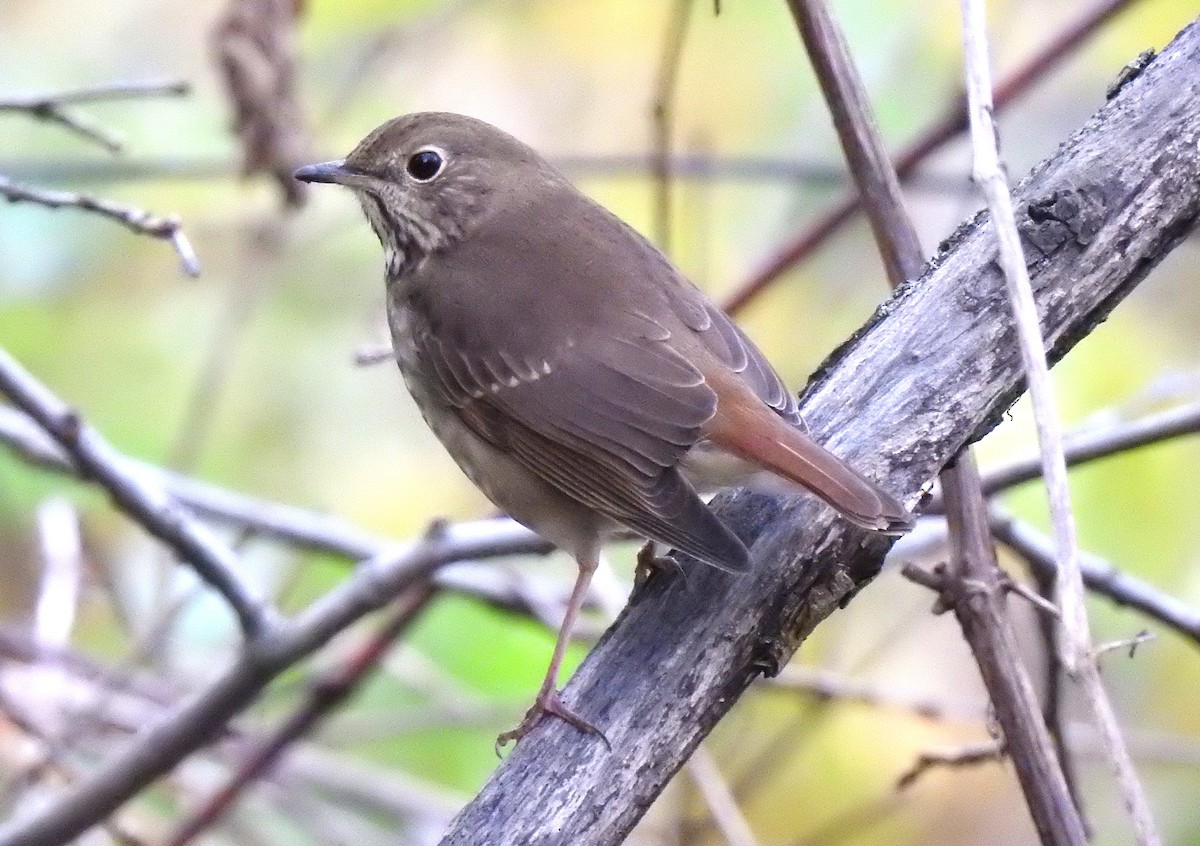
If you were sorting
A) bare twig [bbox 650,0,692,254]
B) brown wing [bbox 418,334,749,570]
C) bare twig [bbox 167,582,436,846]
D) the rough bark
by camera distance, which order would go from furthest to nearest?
bare twig [bbox 167,582,436,846] < bare twig [bbox 650,0,692,254] < brown wing [bbox 418,334,749,570] < the rough bark

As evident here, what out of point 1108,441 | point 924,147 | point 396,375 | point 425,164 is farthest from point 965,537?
point 396,375

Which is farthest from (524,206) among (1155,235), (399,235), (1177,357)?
(1177,357)

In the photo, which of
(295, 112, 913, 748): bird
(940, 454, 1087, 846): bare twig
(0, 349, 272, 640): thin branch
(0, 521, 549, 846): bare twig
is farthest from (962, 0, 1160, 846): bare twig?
(0, 349, 272, 640): thin branch

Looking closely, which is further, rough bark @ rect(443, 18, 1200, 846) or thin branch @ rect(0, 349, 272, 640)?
thin branch @ rect(0, 349, 272, 640)

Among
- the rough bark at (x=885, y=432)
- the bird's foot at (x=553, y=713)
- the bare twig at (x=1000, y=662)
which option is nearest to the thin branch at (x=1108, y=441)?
the bare twig at (x=1000, y=662)

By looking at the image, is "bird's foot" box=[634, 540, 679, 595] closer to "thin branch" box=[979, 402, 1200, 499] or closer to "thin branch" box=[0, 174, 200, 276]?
"thin branch" box=[979, 402, 1200, 499]

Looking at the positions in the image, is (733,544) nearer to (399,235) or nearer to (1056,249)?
(1056,249)

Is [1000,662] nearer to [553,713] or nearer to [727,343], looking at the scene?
[553,713]

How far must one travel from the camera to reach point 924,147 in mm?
3303

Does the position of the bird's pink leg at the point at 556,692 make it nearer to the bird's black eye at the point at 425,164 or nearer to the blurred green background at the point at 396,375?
the blurred green background at the point at 396,375

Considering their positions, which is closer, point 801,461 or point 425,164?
point 801,461

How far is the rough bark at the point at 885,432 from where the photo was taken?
195 cm

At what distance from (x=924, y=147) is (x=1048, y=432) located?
1.82 metres

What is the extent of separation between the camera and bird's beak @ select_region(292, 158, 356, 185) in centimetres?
327
